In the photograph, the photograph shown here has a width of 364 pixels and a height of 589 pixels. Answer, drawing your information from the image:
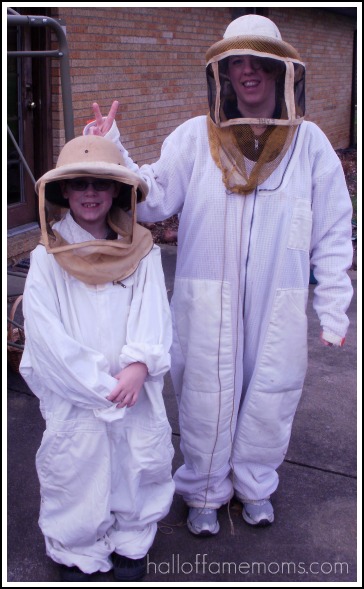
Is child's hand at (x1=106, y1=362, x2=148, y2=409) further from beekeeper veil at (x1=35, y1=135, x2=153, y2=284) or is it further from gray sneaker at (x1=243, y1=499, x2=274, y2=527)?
gray sneaker at (x1=243, y1=499, x2=274, y2=527)

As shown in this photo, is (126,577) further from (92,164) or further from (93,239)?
(92,164)

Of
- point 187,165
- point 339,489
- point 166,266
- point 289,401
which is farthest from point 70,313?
point 166,266

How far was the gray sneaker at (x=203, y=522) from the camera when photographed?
3.01 metres

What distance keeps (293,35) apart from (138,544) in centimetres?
1134

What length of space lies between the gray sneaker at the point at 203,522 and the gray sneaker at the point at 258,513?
0.14m

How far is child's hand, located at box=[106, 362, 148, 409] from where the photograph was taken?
2.42m

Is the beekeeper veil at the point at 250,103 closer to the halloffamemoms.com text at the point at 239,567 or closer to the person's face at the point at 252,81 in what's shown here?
the person's face at the point at 252,81

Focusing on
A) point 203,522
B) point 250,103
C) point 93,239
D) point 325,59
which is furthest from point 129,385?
point 325,59

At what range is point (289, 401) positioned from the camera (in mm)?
2984

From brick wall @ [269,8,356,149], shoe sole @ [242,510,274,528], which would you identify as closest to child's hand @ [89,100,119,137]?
shoe sole @ [242,510,274,528]

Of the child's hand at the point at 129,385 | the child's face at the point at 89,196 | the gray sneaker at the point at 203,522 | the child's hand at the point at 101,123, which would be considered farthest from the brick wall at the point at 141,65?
the child's hand at the point at 129,385

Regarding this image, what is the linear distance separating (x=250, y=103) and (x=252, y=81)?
0.27 feet

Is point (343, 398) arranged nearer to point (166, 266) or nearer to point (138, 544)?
point (138, 544)

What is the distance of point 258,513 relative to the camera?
311 cm
